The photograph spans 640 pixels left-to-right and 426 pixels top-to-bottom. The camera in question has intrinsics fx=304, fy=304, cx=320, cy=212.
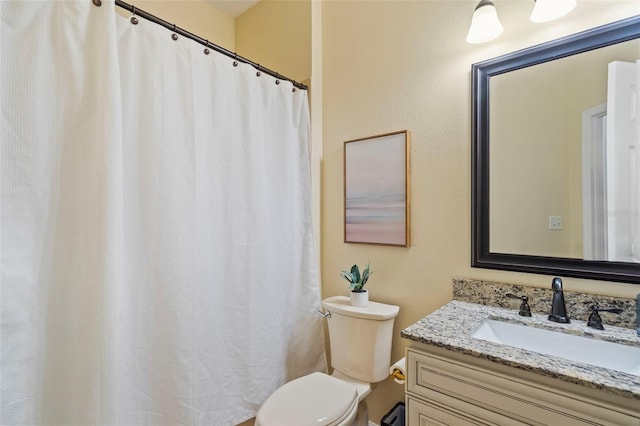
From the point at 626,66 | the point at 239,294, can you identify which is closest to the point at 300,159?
the point at 239,294

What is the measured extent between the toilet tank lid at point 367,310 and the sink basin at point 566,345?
1.48ft

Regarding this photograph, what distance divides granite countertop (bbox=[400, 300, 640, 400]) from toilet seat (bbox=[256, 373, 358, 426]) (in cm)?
51

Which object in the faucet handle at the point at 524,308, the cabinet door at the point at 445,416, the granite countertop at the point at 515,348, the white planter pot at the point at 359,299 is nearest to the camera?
the granite countertop at the point at 515,348

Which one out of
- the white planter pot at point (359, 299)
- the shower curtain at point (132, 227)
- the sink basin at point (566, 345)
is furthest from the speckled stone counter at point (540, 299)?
the shower curtain at point (132, 227)

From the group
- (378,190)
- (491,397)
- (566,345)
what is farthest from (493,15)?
(491,397)

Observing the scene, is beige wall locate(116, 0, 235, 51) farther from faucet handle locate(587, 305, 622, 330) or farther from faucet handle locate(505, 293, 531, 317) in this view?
faucet handle locate(587, 305, 622, 330)

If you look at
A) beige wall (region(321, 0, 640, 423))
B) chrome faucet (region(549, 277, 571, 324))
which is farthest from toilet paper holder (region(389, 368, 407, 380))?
chrome faucet (region(549, 277, 571, 324))

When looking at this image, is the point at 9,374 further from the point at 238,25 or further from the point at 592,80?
the point at 238,25

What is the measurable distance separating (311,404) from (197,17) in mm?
2470

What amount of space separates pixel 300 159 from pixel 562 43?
4.13 feet

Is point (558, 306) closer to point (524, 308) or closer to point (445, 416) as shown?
point (524, 308)

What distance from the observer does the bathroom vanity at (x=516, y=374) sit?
2.35 feet

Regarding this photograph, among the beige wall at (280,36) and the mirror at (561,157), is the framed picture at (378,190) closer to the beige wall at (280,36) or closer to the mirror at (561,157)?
the mirror at (561,157)

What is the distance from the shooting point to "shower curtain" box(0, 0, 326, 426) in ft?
3.02
